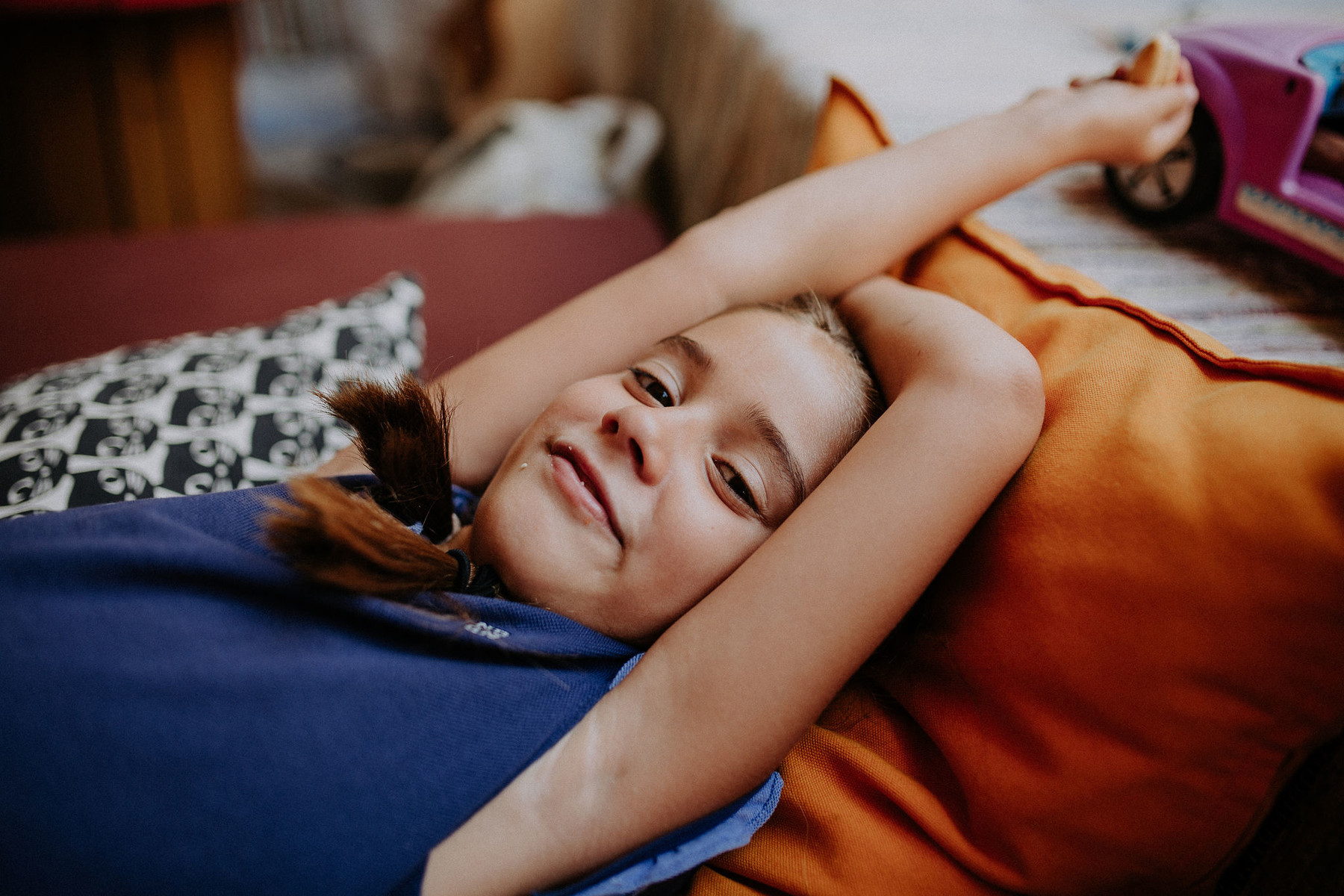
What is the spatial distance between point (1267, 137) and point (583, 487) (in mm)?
724

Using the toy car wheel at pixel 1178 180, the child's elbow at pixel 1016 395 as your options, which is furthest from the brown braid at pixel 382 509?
the toy car wheel at pixel 1178 180

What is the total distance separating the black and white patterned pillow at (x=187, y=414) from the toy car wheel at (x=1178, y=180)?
0.81 metres

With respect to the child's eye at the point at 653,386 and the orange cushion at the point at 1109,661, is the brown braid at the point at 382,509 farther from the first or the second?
the orange cushion at the point at 1109,661

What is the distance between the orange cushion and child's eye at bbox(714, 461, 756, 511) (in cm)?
15

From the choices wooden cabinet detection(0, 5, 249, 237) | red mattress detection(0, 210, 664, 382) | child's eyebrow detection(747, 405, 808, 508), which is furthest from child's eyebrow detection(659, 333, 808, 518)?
wooden cabinet detection(0, 5, 249, 237)

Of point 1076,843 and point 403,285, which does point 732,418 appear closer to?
point 1076,843

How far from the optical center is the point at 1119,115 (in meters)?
0.79

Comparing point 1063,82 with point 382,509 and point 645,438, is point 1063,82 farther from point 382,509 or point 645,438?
point 382,509

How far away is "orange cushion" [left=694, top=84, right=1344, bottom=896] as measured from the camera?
0.47 metres

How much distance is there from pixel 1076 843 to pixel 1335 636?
0.62 ft

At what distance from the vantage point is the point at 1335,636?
46 centimetres

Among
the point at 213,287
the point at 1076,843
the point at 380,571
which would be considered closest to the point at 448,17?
the point at 213,287

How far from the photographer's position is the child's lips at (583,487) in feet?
2.03

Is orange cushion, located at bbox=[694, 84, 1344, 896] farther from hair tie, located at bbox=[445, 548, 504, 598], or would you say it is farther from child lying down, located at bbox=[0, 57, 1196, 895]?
hair tie, located at bbox=[445, 548, 504, 598]
